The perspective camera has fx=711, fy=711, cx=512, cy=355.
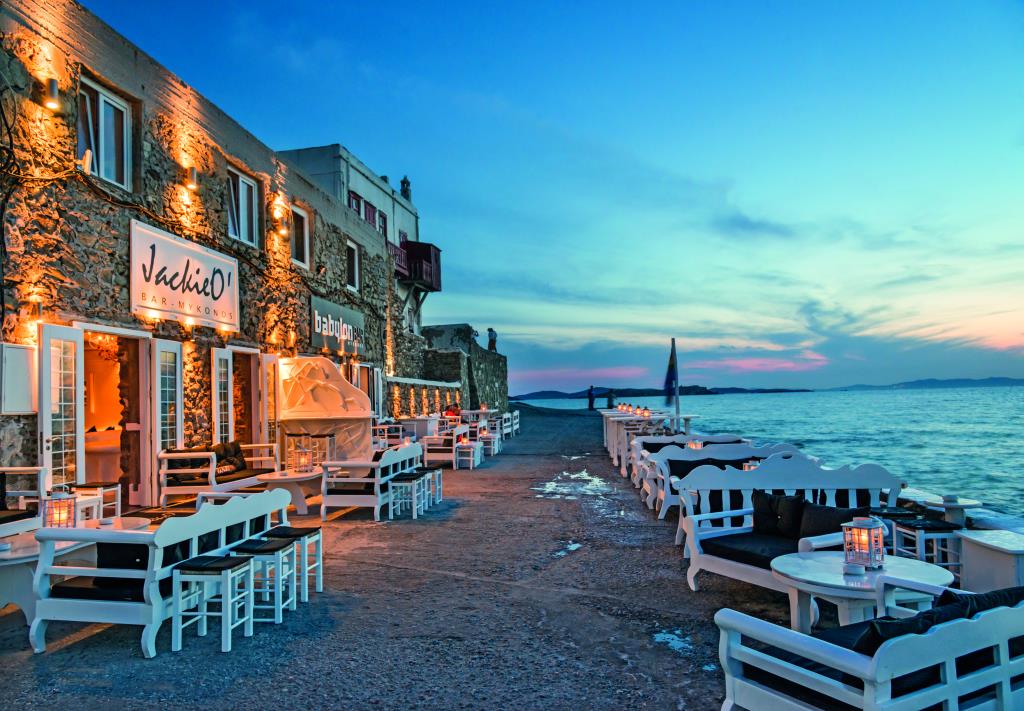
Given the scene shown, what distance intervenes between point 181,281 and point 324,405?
3.28 meters

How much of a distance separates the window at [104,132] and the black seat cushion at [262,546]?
5246 millimetres

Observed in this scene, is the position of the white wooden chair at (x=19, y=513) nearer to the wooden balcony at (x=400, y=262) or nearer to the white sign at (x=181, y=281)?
the white sign at (x=181, y=281)

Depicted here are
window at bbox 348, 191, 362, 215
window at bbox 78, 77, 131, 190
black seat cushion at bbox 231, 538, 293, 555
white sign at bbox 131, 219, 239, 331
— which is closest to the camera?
black seat cushion at bbox 231, 538, 293, 555

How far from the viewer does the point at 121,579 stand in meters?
4.10

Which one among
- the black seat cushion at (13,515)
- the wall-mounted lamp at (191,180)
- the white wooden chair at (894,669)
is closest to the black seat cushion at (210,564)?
the black seat cushion at (13,515)

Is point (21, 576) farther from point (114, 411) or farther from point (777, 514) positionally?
point (114, 411)

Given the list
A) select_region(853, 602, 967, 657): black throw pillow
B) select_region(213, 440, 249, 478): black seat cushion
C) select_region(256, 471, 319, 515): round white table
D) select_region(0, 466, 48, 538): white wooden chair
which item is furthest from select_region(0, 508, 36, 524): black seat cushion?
select_region(853, 602, 967, 657): black throw pillow

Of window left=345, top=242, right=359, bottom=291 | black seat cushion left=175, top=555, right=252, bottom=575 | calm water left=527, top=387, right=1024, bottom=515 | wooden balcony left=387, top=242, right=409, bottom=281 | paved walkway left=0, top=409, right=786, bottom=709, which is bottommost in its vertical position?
calm water left=527, top=387, right=1024, bottom=515

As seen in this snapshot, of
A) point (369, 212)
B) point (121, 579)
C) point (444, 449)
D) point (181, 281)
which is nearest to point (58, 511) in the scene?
point (121, 579)

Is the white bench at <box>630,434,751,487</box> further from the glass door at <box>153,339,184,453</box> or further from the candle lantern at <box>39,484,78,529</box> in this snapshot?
the candle lantern at <box>39,484,78,529</box>

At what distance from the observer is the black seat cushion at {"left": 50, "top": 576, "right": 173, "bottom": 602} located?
3.94m

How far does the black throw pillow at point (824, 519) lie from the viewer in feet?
14.5

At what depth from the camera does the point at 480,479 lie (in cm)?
1160

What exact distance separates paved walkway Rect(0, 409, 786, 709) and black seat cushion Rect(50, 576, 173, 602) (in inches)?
11.6
